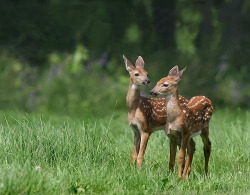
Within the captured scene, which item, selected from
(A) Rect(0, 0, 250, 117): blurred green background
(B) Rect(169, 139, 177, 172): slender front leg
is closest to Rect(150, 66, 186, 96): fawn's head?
(B) Rect(169, 139, 177, 172): slender front leg

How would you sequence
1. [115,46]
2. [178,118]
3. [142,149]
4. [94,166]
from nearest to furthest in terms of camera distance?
[178,118] → [94,166] → [142,149] → [115,46]

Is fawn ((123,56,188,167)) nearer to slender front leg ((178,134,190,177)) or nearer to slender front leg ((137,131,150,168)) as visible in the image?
slender front leg ((137,131,150,168))

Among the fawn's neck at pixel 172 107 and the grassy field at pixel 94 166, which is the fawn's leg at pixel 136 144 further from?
the fawn's neck at pixel 172 107

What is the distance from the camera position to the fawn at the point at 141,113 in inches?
294

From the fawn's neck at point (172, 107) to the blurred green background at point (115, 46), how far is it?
772cm

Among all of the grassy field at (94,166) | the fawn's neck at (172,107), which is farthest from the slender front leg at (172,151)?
the fawn's neck at (172,107)

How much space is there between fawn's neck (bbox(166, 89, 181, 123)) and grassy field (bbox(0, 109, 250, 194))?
2.23 feet

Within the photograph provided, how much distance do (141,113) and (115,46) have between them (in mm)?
8468

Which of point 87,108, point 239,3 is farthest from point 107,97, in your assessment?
point 239,3

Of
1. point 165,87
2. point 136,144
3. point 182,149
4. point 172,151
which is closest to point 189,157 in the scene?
point 172,151

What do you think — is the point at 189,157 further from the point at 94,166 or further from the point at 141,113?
the point at 94,166

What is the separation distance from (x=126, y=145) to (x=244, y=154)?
1705mm

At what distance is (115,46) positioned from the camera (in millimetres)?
15820

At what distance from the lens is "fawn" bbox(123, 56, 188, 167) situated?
24.5 feet
